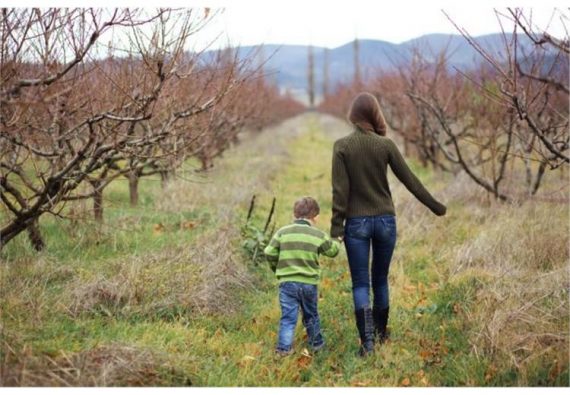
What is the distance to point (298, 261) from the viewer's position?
4.21 metres

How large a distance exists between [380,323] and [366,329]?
268 mm

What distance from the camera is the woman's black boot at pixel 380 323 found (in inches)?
174

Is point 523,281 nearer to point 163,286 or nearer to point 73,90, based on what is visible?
point 163,286

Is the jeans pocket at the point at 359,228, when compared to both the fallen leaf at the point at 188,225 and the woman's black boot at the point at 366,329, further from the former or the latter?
the fallen leaf at the point at 188,225

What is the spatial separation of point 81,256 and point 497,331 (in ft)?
12.7

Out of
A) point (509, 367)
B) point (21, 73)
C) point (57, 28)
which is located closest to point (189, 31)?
point (57, 28)

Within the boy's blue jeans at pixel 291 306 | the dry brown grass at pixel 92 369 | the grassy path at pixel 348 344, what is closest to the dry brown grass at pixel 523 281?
the grassy path at pixel 348 344

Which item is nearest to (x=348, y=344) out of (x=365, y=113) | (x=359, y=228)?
(x=359, y=228)

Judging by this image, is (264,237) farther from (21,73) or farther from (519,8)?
(519,8)

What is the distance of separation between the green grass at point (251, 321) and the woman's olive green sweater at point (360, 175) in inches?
37.1

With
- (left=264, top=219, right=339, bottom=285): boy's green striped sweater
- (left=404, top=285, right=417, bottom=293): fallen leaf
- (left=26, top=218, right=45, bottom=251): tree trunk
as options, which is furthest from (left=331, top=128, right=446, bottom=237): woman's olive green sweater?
(left=26, top=218, right=45, bottom=251): tree trunk

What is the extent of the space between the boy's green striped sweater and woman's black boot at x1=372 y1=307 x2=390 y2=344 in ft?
1.74

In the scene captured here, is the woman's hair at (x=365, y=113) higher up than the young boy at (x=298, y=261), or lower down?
higher up

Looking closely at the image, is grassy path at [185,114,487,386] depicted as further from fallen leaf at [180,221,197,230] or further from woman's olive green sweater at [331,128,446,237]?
fallen leaf at [180,221,197,230]
